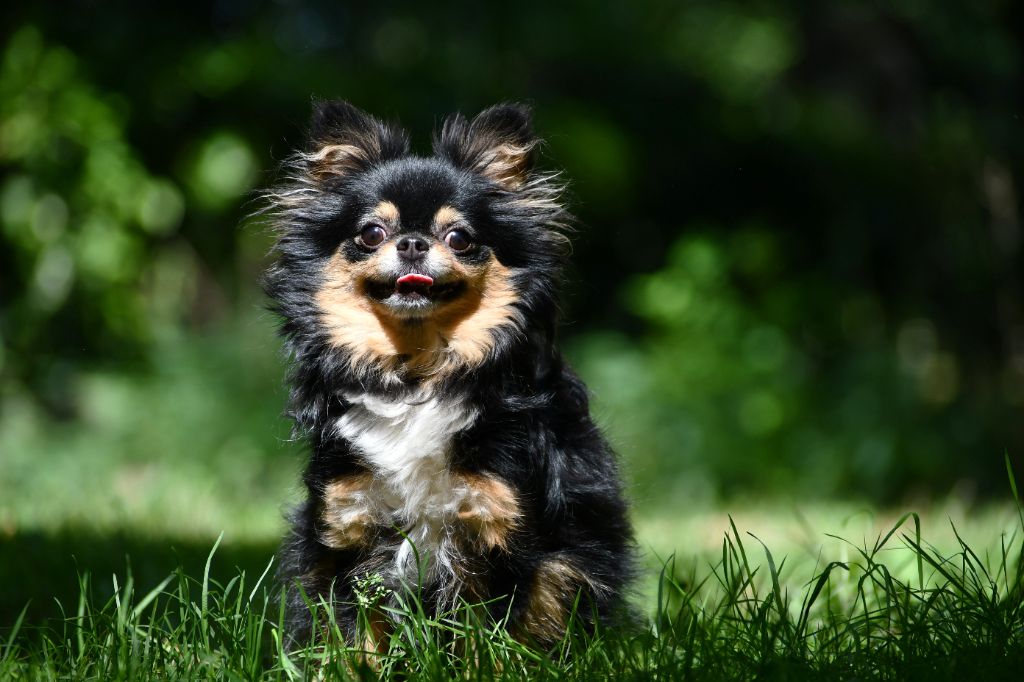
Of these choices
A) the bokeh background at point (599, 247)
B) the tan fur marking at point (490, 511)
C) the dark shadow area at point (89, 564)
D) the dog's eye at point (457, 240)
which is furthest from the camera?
the bokeh background at point (599, 247)

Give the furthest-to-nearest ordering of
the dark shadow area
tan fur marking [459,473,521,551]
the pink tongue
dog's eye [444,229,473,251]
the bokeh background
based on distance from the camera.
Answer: the bokeh background < the dark shadow area < dog's eye [444,229,473,251] < the pink tongue < tan fur marking [459,473,521,551]

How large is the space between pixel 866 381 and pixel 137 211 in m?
5.44

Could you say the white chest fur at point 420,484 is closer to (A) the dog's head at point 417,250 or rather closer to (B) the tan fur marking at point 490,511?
(B) the tan fur marking at point 490,511

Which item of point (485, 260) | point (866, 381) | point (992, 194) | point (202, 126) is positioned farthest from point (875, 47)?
point (485, 260)

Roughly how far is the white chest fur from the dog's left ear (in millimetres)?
885

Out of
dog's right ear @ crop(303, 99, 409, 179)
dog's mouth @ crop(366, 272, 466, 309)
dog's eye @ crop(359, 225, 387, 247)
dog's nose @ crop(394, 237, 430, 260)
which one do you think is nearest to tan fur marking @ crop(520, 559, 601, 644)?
dog's mouth @ crop(366, 272, 466, 309)

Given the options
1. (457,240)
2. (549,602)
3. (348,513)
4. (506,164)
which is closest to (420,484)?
(348,513)

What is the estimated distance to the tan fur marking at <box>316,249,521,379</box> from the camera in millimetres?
3375

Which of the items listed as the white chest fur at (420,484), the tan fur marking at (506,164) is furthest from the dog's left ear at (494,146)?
the white chest fur at (420,484)

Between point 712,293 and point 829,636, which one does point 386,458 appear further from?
point 712,293

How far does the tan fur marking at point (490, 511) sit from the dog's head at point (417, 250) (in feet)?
1.34

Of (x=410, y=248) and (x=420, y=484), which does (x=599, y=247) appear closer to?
(x=410, y=248)

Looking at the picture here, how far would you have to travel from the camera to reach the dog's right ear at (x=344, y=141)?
3.68 metres

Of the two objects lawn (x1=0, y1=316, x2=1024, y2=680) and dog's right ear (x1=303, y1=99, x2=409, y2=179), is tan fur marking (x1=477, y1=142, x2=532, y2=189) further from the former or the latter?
lawn (x1=0, y1=316, x2=1024, y2=680)
